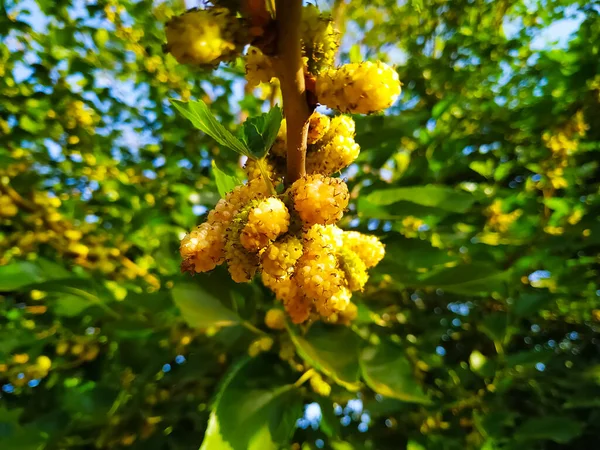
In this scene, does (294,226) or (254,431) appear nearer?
(294,226)

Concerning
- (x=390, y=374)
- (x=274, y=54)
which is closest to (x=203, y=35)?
(x=274, y=54)

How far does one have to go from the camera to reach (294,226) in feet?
1.72

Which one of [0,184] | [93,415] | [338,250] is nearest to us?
[338,250]

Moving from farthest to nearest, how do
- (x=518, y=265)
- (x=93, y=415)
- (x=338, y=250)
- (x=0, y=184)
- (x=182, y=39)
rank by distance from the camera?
(x=0, y=184) < (x=518, y=265) < (x=93, y=415) < (x=338, y=250) < (x=182, y=39)

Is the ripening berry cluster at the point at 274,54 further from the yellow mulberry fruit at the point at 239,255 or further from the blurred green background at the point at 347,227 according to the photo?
the blurred green background at the point at 347,227

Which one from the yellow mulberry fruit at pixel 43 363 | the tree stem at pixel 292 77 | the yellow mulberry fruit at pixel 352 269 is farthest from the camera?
the yellow mulberry fruit at pixel 43 363

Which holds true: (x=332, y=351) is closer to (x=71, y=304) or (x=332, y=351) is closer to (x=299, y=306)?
(x=299, y=306)

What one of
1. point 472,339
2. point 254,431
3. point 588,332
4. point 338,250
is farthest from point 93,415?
point 588,332

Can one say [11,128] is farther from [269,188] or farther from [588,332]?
[588,332]

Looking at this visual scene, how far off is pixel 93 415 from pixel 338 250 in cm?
75

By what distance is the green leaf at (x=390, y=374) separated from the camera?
0.77 m

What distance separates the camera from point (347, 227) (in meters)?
1.14

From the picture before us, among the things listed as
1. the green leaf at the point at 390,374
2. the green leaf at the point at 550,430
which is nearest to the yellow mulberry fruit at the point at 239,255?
the green leaf at the point at 390,374

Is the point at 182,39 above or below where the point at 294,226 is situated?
above
